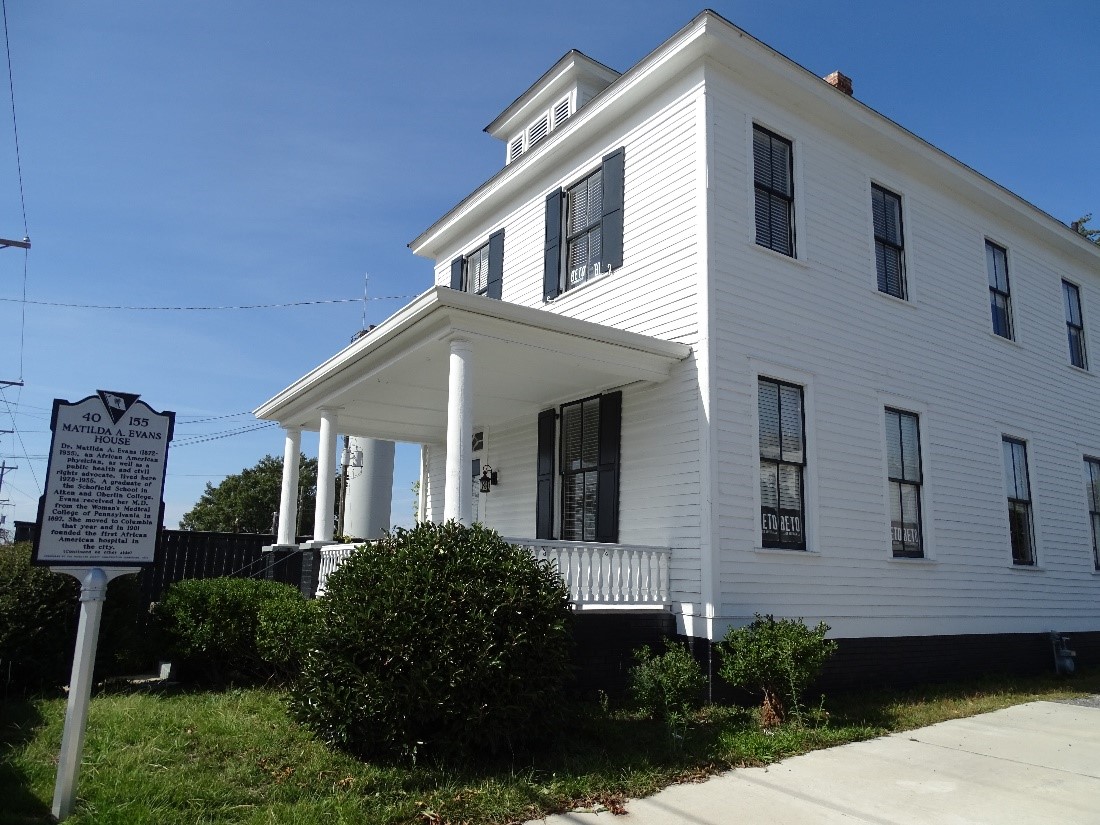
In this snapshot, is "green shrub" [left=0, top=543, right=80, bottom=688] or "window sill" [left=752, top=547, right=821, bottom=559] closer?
"green shrub" [left=0, top=543, right=80, bottom=688]

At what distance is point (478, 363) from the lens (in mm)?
9508

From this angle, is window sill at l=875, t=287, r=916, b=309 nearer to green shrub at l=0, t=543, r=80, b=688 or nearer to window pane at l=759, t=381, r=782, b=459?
window pane at l=759, t=381, r=782, b=459

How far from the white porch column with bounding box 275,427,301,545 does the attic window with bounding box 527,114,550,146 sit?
640cm

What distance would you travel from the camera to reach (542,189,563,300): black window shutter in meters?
12.2

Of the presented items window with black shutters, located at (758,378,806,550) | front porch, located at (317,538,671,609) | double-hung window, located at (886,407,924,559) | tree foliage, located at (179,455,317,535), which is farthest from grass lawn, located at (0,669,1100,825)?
tree foliage, located at (179,455,317,535)

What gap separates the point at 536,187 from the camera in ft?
42.9

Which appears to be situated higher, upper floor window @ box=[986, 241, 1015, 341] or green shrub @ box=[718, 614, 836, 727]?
upper floor window @ box=[986, 241, 1015, 341]

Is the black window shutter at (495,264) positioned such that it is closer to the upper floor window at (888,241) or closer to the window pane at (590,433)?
the window pane at (590,433)

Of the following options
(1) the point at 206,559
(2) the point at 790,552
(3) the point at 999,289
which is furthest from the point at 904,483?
(1) the point at 206,559

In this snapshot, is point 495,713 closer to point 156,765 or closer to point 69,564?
point 156,765

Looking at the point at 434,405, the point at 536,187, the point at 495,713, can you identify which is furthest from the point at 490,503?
the point at 495,713

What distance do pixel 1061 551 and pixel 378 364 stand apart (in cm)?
1140

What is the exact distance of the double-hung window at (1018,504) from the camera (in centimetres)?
1310

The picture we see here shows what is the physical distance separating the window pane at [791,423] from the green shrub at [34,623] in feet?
25.8
